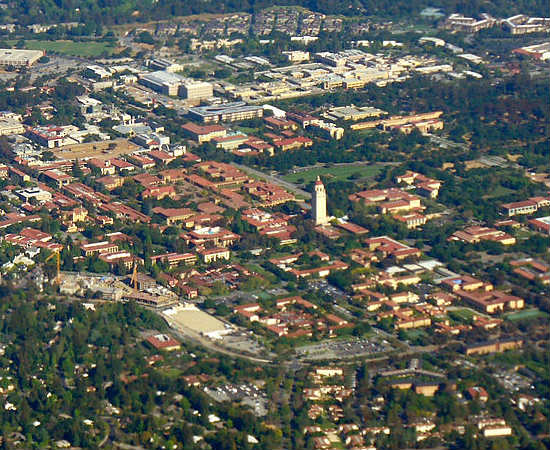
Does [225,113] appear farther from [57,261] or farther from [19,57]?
[57,261]

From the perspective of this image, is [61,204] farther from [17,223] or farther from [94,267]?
[94,267]

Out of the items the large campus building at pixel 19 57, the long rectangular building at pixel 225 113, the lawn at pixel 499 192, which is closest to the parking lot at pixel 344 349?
the lawn at pixel 499 192

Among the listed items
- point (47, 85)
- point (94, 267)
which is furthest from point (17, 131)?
point (94, 267)

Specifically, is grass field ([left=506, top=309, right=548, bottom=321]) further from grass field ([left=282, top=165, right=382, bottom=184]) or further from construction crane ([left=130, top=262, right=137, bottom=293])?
grass field ([left=282, top=165, right=382, bottom=184])

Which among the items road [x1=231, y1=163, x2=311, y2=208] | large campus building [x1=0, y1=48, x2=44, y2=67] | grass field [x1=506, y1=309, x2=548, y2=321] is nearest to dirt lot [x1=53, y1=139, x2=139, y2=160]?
road [x1=231, y1=163, x2=311, y2=208]

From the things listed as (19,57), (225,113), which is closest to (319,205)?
(225,113)

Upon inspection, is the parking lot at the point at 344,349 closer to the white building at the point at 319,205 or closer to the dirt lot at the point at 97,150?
the white building at the point at 319,205
